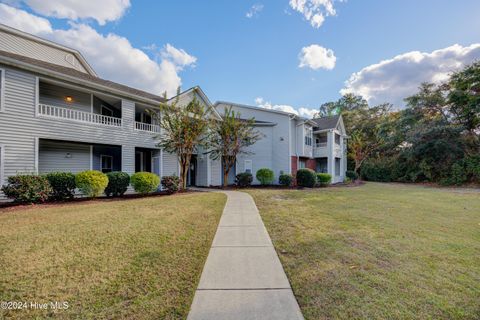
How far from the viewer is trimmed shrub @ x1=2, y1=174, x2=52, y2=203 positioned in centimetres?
801

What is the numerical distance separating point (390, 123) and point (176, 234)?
32885 mm

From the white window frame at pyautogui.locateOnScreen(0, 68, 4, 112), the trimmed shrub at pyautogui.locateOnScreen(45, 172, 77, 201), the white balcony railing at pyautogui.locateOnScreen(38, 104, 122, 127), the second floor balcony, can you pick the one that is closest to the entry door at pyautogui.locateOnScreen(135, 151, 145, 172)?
the second floor balcony

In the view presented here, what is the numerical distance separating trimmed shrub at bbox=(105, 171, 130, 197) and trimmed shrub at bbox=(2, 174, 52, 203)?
238cm

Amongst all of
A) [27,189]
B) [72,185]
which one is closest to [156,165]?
[72,185]

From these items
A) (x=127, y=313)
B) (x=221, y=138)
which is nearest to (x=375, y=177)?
(x=221, y=138)

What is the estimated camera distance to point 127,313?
2357 millimetres

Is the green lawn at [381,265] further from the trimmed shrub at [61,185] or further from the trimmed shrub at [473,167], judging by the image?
the trimmed shrub at [473,167]

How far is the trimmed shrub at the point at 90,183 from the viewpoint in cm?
947

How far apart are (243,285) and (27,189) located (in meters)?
9.94

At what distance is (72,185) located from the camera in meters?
9.63

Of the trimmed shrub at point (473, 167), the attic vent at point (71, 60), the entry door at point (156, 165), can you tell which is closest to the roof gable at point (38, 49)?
the attic vent at point (71, 60)

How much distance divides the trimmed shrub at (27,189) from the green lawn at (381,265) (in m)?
9.24

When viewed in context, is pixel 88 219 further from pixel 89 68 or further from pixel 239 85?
pixel 239 85

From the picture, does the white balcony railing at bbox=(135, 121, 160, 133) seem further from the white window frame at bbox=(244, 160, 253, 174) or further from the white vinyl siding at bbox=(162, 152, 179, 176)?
the white window frame at bbox=(244, 160, 253, 174)
